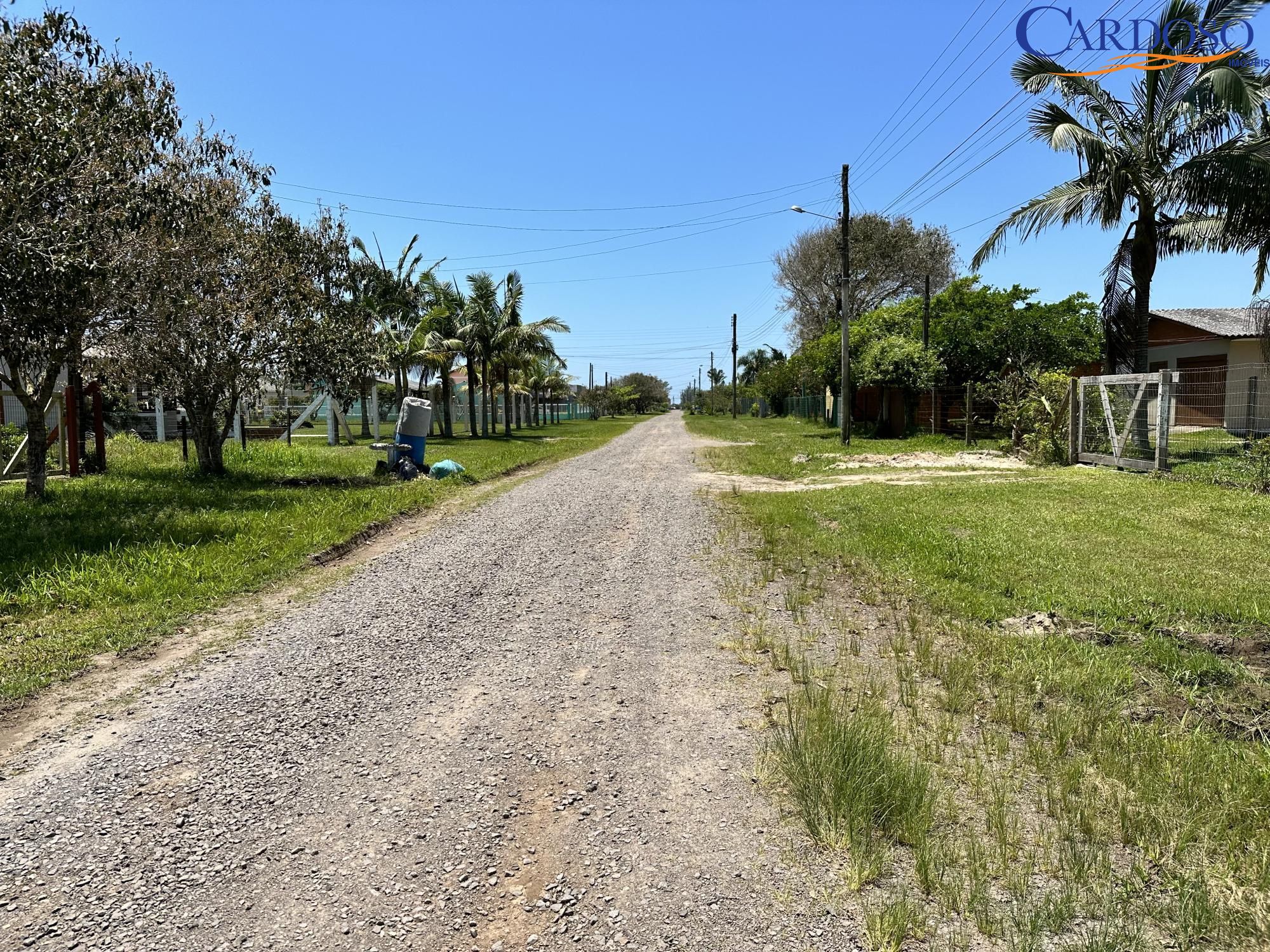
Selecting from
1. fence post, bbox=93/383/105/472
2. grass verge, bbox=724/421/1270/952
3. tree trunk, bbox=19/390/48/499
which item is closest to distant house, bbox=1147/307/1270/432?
grass verge, bbox=724/421/1270/952

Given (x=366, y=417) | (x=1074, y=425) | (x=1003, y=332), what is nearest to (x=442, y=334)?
(x=366, y=417)

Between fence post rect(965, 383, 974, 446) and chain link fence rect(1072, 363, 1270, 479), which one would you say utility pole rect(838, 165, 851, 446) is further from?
chain link fence rect(1072, 363, 1270, 479)

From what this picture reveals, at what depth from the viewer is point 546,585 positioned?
6461mm

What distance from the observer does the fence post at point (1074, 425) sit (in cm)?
1414

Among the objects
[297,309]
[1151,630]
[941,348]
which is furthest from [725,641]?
[941,348]

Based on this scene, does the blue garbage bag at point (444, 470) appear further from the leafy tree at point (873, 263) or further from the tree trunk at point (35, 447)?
the leafy tree at point (873, 263)

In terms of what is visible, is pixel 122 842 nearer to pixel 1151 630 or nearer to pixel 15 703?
pixel 15 703

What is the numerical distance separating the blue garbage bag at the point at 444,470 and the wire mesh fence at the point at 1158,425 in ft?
40.4

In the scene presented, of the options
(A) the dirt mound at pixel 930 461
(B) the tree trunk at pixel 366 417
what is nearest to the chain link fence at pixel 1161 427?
(A) the dirt mound at pixel 930 461

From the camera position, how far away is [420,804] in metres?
2.94

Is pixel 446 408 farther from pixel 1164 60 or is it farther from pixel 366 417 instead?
pixel 1164 60

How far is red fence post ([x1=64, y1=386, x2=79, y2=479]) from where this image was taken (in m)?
13.0

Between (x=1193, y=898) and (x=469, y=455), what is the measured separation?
65.0 ft

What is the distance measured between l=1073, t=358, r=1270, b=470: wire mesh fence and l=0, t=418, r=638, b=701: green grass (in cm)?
1184
